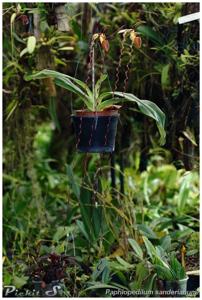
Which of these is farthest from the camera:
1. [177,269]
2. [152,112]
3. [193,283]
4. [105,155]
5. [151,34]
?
[105,155]

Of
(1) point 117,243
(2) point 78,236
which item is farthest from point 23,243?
(1) point 117,243

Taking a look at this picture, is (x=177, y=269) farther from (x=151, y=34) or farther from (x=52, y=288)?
(x=151, y=34)

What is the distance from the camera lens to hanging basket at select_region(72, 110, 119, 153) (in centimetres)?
153

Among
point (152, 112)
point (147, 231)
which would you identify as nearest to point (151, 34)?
point (152, 112)

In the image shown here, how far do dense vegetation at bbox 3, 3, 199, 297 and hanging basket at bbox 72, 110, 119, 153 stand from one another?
0.19m

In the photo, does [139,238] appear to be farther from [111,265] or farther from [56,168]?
[56,168]

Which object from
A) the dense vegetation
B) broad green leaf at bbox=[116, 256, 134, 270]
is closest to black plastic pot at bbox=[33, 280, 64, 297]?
the dense vegetation

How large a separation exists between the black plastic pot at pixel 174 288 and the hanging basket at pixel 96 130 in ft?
1.63

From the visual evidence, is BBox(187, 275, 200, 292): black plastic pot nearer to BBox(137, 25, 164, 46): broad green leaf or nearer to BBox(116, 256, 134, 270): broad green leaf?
BBox(116, 256, 134, 270): broad green leaf

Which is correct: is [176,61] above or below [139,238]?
above

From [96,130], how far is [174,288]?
0.58 m

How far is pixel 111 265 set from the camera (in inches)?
74.2

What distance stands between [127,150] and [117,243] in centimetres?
54

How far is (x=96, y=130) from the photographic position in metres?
1.53
